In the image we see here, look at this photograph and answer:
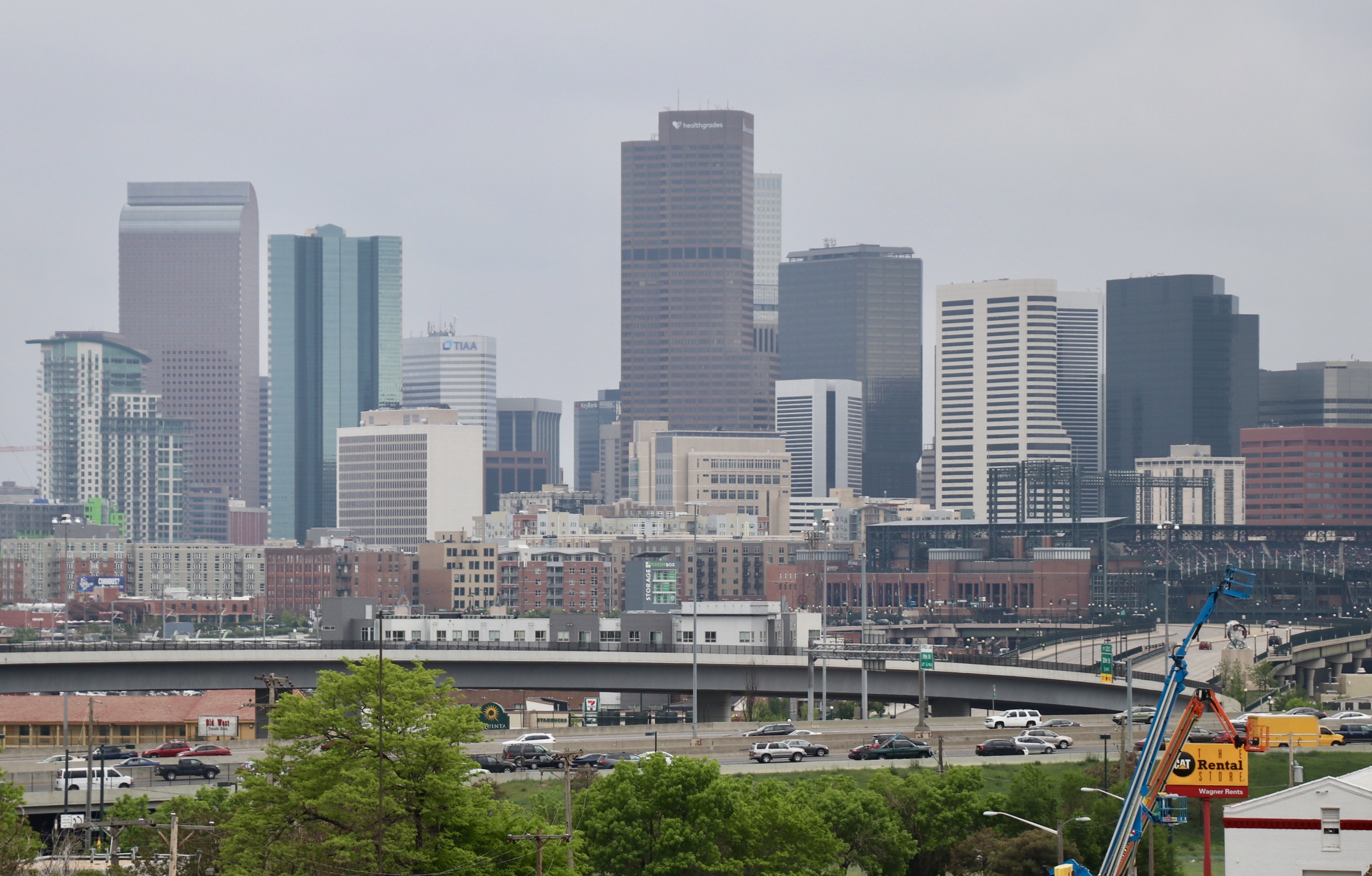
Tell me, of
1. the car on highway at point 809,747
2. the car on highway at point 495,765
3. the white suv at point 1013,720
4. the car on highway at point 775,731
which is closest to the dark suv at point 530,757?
the car on highway at point 495,765

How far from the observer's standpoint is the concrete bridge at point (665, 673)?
419 ft

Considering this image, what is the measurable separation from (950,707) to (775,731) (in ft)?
107

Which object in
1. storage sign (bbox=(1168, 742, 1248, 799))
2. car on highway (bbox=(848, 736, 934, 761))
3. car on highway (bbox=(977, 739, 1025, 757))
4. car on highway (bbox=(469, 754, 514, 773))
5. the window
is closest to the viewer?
the window

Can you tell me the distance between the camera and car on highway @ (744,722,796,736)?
108 metres

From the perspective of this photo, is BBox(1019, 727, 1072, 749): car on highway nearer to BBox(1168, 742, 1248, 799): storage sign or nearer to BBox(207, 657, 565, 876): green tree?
BBox(1168, 742, 1248, 799): storage sign

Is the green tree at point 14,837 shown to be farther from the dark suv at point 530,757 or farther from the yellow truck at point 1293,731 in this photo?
the yellow truck at point 1293,731

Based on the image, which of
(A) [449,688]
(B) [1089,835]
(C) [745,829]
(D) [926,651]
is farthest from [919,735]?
(A) [449,688]

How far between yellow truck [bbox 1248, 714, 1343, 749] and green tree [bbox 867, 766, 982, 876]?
14671mm

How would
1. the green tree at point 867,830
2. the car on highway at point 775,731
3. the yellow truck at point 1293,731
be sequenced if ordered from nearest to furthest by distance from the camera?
1. the green tree at point 867,830
2. the yellow truck at point 1293,731
3. the car on highway at point 775,731

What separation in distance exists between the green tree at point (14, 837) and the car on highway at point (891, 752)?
137 feet

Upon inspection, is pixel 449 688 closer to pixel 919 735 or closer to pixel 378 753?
pixel 378 753

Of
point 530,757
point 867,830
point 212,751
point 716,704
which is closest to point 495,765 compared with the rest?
point 530,757

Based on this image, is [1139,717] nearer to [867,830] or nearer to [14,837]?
[867,830]

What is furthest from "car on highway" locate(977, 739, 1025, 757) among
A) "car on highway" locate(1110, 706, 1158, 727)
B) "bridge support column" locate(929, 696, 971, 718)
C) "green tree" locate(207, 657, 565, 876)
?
"green tree" locate(207, 657, 565, 876)
